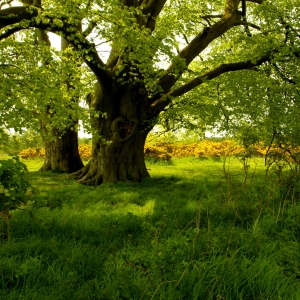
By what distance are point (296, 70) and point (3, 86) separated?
29.1ft

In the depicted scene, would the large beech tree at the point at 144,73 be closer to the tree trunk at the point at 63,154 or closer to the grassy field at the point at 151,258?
the tree trunk at the point at 63,154

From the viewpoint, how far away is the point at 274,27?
10.6m

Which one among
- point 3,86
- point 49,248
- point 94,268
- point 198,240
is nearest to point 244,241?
point 198,240

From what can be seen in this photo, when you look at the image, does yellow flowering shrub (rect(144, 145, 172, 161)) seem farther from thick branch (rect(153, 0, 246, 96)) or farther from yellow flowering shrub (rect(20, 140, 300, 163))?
thick branch (rect(153, 0, 246, 96))

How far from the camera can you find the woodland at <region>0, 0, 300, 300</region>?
2.98m

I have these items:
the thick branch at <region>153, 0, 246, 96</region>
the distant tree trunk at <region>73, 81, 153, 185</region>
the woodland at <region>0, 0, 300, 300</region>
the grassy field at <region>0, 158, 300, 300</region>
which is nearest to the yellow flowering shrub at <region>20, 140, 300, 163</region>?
the woodland at <region>0, 0, 300, 300</region>

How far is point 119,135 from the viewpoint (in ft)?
35.1

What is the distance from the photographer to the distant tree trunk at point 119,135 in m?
10.7

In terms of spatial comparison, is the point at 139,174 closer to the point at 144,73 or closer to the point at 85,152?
the point at 144,73

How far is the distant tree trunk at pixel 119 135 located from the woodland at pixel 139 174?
51mm

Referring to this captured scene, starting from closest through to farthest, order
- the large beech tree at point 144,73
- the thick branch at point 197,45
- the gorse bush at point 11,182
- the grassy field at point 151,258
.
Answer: the grassy field at point 151,258, the gorse bush at point 11,182, the large beech tree at point 144,73, the thick branch at point 197,45

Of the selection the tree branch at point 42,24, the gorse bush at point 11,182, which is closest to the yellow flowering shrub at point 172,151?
the tree branch at point 42,24

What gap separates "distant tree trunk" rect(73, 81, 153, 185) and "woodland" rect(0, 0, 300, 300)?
51mm

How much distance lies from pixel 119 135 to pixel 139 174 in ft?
5.62
